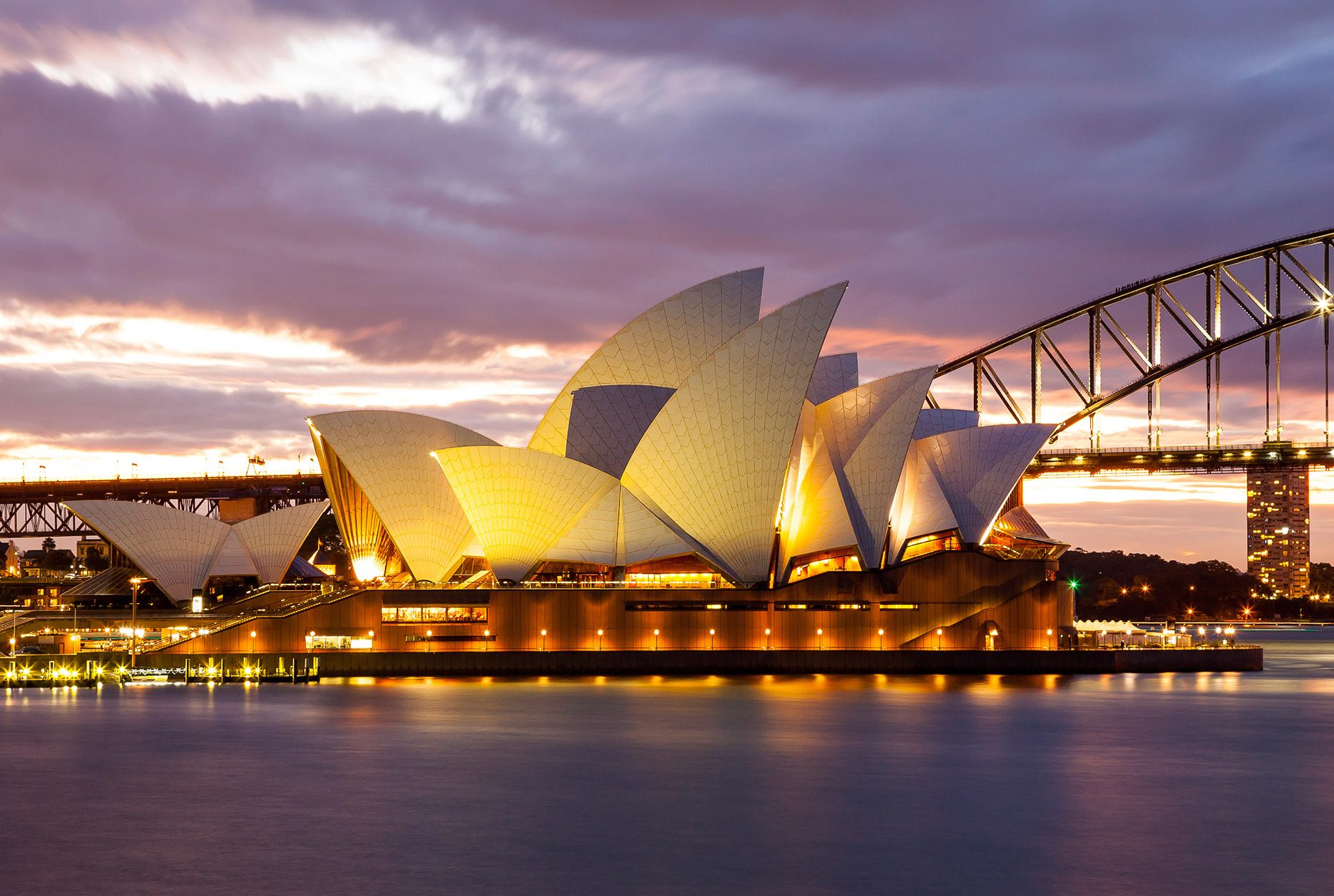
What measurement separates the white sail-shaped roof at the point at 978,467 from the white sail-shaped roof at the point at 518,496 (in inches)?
650

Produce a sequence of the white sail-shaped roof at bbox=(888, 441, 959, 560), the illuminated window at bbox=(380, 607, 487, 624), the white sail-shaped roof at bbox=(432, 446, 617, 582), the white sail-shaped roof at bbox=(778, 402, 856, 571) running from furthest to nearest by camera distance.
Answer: the white sail-shaped roof at bbox=(888, 441, 959, 560) < the illuminated window at bbox=(380, 607, 487, 624) < the white sail-shaped roof at bbox=(778, 402, 856, 571) < the white sail-shaped roof at bbox=(432, 446, 617, 582)

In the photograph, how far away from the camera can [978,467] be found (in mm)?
72500

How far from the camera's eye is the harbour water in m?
28.5

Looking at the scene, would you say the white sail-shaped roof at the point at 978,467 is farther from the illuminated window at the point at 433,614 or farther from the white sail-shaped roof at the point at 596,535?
the illuminated window at the point at 433,614

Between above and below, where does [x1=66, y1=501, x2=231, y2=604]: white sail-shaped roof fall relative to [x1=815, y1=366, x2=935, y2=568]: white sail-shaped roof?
below

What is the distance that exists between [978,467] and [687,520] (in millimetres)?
15030

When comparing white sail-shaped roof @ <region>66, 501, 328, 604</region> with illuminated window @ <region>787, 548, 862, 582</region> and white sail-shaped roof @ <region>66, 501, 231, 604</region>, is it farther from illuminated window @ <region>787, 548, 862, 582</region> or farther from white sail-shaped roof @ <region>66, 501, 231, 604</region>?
illuminated window @ <region>787, 548, 862, 582</region>

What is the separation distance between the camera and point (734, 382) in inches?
2566

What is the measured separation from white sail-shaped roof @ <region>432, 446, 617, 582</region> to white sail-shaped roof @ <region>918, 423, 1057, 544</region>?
16498 millimetres

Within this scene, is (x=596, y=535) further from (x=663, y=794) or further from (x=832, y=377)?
(x=663, y=794)

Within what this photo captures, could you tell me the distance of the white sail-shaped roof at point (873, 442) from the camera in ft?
224

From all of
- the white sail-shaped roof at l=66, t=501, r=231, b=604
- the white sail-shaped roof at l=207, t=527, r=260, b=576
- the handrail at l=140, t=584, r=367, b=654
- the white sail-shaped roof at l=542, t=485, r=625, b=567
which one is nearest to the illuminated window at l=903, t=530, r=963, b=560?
the white sail-shaped roof at l=542, t=485, r=625, b=567

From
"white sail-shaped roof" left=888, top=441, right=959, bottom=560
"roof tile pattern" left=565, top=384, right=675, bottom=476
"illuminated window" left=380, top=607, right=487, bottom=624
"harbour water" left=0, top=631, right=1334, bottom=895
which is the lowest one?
"harbour water" left=0, top=631, right=1334, bottom=895

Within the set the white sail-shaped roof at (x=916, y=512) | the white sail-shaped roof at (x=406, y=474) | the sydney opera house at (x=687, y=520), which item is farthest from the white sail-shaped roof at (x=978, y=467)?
the white sail-shaped roof at (x=406, y=474)
